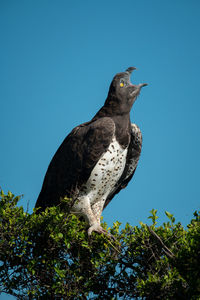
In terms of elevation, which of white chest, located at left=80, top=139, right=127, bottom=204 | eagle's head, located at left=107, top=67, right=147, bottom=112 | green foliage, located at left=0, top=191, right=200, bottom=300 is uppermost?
eagle's head, located at left=107, top=67, right=147, bottom=112

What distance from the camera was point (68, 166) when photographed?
23.2ft

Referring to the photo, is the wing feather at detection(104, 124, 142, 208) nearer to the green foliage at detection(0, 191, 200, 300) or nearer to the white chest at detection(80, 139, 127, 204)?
the white chest at detection(80, 139, 127, 204)

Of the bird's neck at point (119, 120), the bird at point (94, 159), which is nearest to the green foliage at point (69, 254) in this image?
the bird at point (94, 159)

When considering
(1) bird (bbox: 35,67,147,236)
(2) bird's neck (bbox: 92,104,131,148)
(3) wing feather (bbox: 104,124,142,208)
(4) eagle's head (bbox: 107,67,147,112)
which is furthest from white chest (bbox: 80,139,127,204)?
(4) eagle's head (bbox: 107,67,147,112)

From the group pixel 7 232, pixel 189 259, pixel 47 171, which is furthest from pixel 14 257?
pixel 189 259

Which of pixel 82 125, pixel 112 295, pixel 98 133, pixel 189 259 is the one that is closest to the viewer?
pixel 189 259

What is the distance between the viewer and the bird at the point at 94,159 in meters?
6.88

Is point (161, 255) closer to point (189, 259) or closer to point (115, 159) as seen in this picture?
point (189, 259)

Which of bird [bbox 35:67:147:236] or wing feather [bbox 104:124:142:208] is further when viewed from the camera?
wing feather [bbox 104:124:142:208]

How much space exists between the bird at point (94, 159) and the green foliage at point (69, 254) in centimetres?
62

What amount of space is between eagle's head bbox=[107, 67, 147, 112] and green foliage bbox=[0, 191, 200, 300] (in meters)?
2.42

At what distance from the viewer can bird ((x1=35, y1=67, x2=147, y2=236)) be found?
688 cm

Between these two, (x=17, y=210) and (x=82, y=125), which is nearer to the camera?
(x=17, y=210)

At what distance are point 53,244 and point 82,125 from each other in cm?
244
